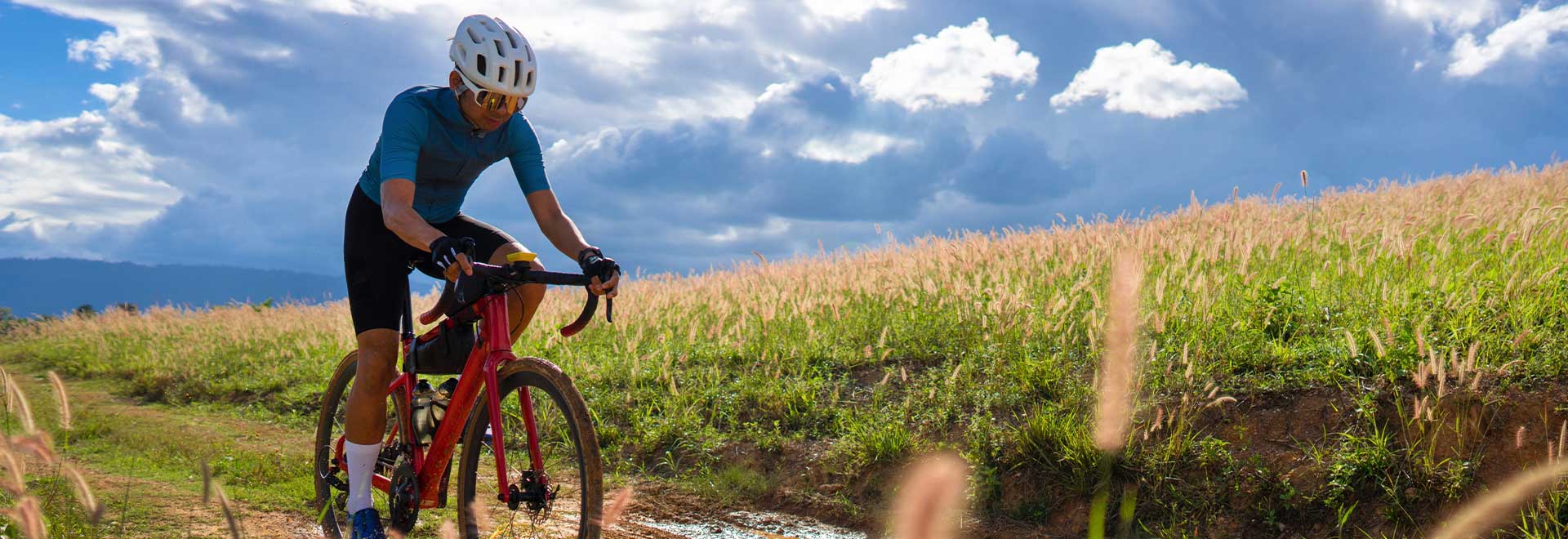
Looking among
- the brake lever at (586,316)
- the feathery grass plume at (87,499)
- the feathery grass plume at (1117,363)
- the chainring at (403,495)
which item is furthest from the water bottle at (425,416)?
the feathery grass plume at (1117,363)

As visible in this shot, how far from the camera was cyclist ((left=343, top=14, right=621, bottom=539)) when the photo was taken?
4.62 meters

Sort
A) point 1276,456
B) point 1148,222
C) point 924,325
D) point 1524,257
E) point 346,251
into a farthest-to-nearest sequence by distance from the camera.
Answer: point 1148,222, point 924,325, point 1524,257, point 1276,456, point 346,251

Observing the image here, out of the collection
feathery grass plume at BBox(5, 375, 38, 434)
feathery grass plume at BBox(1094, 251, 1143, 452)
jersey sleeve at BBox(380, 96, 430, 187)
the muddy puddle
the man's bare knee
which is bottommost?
the muddy puddle

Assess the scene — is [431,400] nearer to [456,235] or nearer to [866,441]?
[456,235]

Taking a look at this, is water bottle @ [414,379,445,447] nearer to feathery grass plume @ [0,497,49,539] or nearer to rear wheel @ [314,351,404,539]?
rear wheel @ [314,351,404,539]

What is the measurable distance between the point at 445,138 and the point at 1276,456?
15.7 ft

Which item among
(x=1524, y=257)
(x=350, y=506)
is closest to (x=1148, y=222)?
(x=1524, y=257)

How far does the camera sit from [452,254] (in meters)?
3.90

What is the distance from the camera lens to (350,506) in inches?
195

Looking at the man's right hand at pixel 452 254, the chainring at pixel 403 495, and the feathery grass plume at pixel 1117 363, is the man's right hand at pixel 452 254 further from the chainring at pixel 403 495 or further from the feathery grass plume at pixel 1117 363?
the feathery grass plume at pixel 1117 363

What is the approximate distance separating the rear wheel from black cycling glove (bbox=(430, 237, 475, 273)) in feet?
4.81

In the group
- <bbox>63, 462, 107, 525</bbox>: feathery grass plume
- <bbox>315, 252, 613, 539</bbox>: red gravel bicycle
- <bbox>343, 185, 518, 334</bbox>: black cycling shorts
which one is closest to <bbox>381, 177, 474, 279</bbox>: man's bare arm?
<bbox>315, 252, 613, 539</bbox>: red gravel bicycle

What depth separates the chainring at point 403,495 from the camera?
482 centimetres

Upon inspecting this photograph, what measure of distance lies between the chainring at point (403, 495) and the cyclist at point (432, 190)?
0.15 metres
